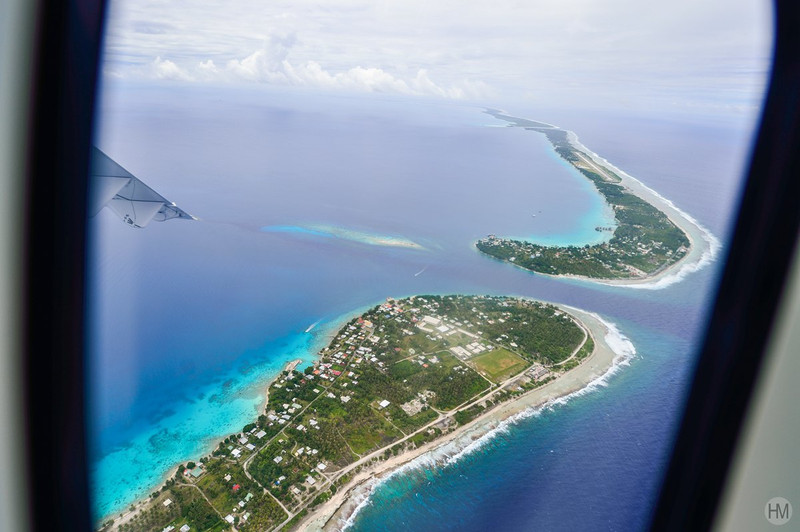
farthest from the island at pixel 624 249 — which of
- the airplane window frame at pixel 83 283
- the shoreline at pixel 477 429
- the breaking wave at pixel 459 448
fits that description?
the airplane window frame at pixel 83 283

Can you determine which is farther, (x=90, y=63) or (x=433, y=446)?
(x=433, y=446)

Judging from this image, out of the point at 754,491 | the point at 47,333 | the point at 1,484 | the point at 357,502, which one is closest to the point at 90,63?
the point at 47,333

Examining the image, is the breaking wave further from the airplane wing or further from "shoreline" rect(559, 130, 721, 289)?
the airplane wing

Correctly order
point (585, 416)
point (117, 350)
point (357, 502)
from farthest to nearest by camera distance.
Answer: point (585, 416) → point (117, 350) → point (357, 502)

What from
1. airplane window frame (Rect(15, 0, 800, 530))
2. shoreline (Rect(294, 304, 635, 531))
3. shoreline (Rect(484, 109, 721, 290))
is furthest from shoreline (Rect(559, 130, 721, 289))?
airplane window frame (Rect(15, 0, 800, 530))

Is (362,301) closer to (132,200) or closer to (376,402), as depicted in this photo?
(376,402)

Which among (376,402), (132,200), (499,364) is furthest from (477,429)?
(132,200)

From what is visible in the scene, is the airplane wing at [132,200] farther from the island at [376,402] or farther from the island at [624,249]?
the island at [624,249]

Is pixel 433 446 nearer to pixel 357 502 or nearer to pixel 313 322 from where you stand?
pixel 357 502
